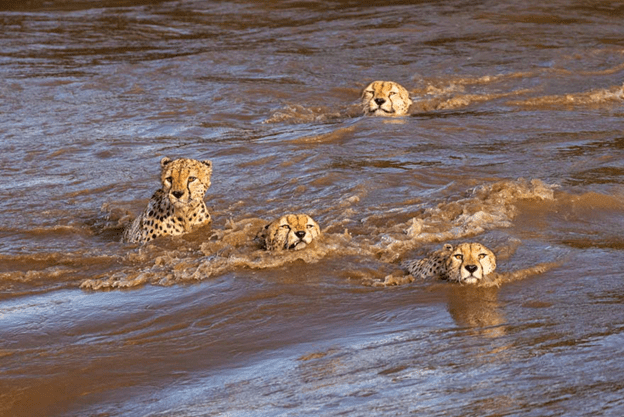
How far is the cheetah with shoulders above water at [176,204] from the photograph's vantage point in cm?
855

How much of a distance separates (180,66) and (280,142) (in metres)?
4.98

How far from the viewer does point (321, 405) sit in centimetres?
507

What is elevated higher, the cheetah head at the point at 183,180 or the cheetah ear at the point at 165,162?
the cheetah ear at the point at 165,162

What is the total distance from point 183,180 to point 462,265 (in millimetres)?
2533

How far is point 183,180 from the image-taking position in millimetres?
8547

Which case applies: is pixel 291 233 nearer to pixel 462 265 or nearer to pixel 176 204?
pixel 176 204

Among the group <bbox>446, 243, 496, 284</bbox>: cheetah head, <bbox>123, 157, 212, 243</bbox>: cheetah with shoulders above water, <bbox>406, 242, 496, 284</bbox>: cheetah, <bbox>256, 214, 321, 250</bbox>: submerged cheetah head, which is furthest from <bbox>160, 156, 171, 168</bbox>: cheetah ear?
<bbox>446, 243, 496, 284</bbox>: cheetah head

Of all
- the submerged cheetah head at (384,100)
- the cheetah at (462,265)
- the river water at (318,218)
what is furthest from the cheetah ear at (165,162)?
the submerged cheetah head at (384,100)

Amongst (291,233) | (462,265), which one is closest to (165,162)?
(291,233)

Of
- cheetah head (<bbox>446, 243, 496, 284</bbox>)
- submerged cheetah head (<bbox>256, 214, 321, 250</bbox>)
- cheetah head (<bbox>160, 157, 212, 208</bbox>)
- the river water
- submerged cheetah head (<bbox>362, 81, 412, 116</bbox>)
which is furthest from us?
submerged cheetah head (<bbox>362, 81, 412, 116</bbox>)

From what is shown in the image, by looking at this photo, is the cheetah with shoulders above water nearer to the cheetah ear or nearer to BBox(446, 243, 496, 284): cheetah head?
the cheetah ear

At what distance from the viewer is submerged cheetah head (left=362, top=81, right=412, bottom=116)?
13156 millimetres

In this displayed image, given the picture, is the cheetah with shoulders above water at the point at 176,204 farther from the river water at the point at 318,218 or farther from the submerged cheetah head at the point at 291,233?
the submerged cheetah head at the point at 291,233

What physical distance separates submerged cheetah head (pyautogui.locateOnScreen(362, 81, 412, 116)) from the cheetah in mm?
6013
